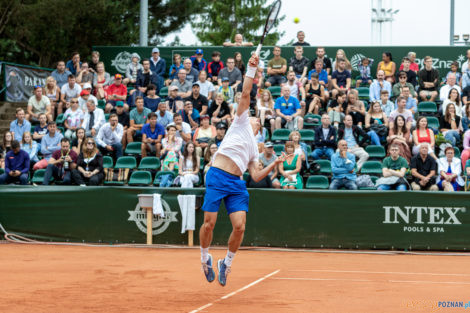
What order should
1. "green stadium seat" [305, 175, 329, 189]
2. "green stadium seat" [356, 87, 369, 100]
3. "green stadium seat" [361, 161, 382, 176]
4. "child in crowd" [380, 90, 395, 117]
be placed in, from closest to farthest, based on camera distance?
"green stadium seat" [305, 175, 329, 189], "green stadium seat" [361, 161, 382, 176], "child in crowd" [380, 90, 395, 117], "green stadium seat" [356, 87, 369, 100]

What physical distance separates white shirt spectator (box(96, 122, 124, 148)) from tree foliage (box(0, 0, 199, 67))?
1223 cm

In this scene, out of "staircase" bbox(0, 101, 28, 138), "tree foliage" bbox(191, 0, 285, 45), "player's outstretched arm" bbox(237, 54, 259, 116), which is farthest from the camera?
"tree foliage" bbox(191, 0, 285, 45)

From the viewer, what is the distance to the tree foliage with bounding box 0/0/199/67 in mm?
27625

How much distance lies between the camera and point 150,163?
16.2 m

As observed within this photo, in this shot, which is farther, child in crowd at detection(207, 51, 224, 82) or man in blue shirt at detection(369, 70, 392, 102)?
child in crowd at detection(207, 51, 224, 82)

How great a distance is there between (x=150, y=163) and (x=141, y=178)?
1.76ft

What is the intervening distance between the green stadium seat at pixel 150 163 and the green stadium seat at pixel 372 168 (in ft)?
16.4

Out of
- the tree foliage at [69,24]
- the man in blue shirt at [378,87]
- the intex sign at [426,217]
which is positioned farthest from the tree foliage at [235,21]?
the intex sign at [426,217]

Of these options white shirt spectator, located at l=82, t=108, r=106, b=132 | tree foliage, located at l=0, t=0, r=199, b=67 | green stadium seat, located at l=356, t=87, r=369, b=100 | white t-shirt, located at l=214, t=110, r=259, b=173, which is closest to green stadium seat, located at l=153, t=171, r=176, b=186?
white shirt spectator, located at l=82, t=108, r=106, b=132

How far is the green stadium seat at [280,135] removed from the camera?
16.5 m

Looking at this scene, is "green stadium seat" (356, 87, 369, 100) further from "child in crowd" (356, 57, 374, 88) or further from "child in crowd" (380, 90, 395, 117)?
"child in crowd" (380, 90, 395, 117)

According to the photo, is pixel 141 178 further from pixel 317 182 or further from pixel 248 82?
pixel 248 82

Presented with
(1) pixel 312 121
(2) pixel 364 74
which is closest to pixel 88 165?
(1) pixel 312 121

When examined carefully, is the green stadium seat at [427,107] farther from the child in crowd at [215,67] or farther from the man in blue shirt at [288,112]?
the child in crowd at [215,67]
